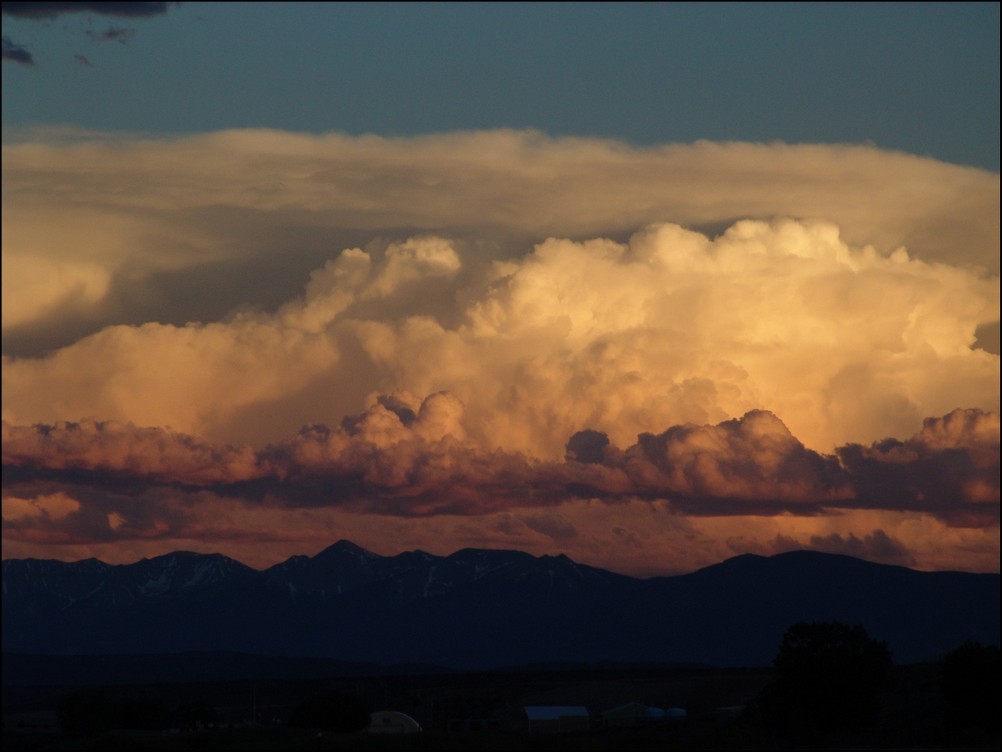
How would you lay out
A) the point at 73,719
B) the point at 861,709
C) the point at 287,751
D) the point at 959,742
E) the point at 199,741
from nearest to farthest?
the point at 287,751
the point at 199,741
the point at 959,742
the point at 861,709
the point at 73,719

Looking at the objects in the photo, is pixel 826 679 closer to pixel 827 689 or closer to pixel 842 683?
pixel 827 689

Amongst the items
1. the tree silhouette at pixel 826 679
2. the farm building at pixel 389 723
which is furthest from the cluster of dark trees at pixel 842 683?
the farm building at pixel 389 723

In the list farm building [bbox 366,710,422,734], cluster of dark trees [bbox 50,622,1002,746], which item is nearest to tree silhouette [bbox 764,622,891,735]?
cluster of dark trees [bbox 50,622,1002,746]

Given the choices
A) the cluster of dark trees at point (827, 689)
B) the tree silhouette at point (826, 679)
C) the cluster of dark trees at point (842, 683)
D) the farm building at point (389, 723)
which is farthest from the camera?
the farm building at point (389, 723)

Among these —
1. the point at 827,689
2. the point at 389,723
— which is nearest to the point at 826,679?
the point at 827,689

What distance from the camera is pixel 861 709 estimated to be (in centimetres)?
16450

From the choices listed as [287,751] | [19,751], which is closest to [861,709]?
[287,751]

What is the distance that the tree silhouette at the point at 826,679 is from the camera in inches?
6491

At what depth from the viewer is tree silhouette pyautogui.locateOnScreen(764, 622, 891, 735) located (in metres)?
165

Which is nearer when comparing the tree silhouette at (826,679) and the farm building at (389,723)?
the tree silhouette at (826,679)

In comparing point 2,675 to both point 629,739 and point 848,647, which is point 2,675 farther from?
point 848,647

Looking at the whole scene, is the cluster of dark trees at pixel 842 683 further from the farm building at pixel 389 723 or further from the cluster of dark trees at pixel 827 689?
the farm building at pixel 389 723

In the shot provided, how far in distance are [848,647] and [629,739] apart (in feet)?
99.9

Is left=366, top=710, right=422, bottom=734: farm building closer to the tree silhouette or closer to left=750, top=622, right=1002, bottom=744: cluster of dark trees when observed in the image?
left=750, top=622, right=1002, bottom=744: cluster of dark trees
